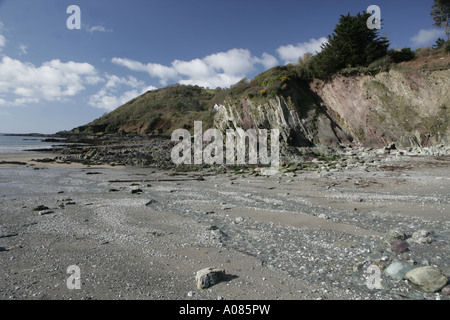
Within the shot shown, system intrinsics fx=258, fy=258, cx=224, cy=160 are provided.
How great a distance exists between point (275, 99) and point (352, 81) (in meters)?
7.64

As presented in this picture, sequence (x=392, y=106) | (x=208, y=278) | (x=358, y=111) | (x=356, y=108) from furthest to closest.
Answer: (x=356, y=108), (x=358, y=111), (x=392, y=106), (x=208, y=278)

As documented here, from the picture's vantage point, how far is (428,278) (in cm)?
423

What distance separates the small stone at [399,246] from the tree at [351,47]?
23.7 meters

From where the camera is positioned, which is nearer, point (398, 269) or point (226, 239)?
point (398, 269)

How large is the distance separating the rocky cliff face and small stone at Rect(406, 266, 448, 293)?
19597mm

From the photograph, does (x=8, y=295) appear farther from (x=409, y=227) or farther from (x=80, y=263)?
(x=409, y=227)

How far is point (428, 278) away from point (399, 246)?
144 centimetres

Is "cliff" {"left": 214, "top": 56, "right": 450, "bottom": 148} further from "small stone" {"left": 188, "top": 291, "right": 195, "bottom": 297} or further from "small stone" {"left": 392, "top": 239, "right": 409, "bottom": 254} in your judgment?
"small stone" {"left": 188, "top": 291, "right": 195, "bottom": 297}

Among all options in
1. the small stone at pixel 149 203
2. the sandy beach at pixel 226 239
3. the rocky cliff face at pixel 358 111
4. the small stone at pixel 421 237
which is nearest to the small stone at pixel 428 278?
the sandy beach at pixel 226 239

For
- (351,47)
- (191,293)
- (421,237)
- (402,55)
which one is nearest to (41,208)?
(191,293)

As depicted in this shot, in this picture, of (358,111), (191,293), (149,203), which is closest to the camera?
(191,293)

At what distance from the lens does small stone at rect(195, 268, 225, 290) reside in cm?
433

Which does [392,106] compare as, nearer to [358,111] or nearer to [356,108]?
[358,111]

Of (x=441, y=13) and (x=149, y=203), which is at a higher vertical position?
(x=441, y=13)
